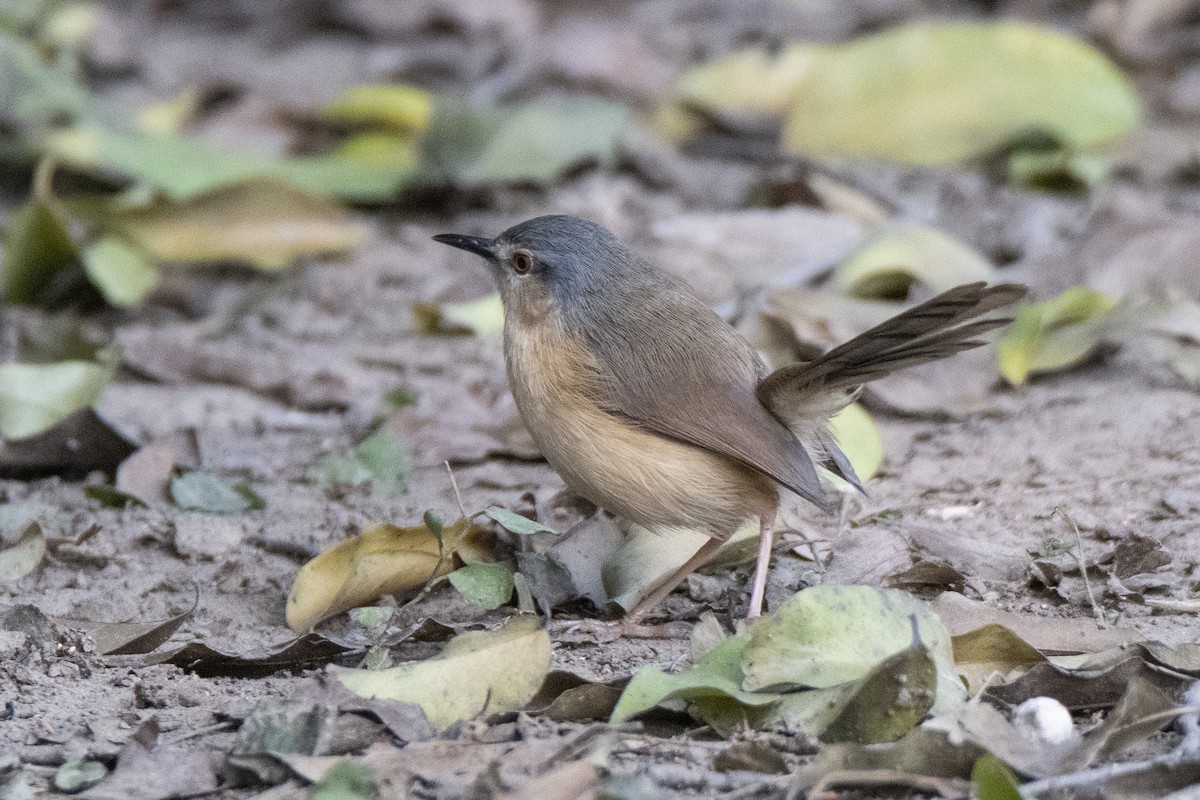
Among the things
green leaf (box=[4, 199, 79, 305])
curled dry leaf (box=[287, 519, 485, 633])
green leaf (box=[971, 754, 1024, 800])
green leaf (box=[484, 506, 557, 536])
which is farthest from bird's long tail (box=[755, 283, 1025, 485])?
green leaf (box=[4, 199, 79, 305])

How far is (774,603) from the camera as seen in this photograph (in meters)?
3.84

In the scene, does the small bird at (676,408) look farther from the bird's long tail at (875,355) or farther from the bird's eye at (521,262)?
the bird's eye at (521,262)

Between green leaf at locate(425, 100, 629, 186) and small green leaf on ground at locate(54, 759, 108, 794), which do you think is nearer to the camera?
small green leaf on ground at locate(54, 759, 108, 794)

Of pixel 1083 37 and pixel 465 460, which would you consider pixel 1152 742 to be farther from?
pixel 1083 37

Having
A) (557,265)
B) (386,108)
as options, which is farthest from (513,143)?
(557,265)

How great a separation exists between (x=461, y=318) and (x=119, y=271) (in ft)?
5.39

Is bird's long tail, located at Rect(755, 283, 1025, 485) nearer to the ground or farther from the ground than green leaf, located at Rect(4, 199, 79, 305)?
farther from the ground

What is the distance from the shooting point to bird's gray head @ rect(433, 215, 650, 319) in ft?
13.5

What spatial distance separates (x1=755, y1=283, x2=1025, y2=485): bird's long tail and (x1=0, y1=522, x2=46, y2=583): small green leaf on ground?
205cm

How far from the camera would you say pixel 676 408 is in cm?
374

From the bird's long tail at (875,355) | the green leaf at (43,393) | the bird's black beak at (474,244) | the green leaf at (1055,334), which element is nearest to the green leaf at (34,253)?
the green leaf at (43,393)

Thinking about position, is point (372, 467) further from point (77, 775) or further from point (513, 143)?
point (513, 143)

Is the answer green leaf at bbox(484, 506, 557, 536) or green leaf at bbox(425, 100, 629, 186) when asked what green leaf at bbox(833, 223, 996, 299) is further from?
green leaf at bbox(484, 506, 557, 536)

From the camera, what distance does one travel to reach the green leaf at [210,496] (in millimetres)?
4414
